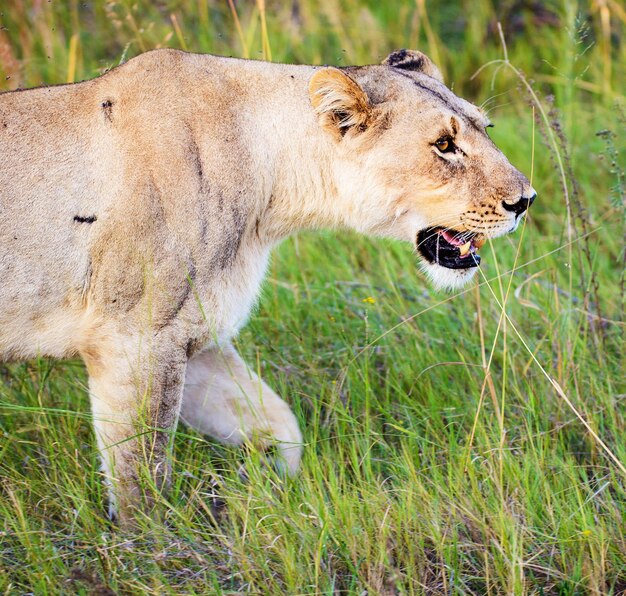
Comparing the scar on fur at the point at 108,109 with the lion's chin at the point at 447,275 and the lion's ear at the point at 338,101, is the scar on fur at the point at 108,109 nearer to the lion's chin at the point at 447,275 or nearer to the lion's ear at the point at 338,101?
the lion's ear at the point at 338,101

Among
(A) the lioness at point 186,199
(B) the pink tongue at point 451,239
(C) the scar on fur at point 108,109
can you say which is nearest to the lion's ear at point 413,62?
(A) the lioness at point 186,199

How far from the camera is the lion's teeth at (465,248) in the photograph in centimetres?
383

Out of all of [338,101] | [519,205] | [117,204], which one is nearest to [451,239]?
[519,205]

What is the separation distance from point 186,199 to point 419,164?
93 centimetres

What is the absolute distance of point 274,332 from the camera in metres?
4.63

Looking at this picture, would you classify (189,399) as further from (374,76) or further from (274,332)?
(374,76)

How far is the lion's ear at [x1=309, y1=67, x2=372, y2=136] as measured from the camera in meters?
3.51

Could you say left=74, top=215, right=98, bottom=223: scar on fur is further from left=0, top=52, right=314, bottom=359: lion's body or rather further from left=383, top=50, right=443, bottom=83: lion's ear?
left=383, top=50, right=443, bottom=83: lion's ear

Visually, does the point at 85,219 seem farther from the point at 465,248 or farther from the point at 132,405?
the point at 465,248

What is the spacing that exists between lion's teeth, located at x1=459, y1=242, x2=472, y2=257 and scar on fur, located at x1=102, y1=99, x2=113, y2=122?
57.2 inches

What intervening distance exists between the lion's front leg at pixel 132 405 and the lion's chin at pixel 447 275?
43.8 inches


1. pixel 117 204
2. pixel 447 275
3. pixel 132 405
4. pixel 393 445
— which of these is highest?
pixel 117 204

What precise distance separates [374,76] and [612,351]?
1.73 metres

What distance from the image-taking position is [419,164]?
3.68 m
